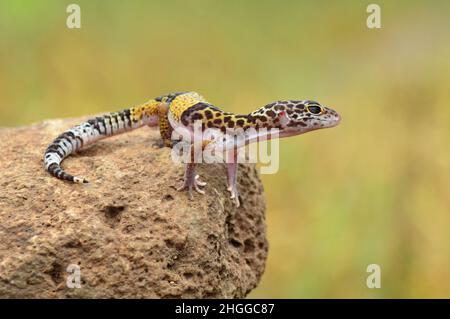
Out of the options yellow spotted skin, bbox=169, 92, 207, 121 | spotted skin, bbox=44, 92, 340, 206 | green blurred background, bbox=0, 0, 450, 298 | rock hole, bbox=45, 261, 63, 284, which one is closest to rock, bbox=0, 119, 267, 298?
rock hole, bbox=45, 261, 63, 284

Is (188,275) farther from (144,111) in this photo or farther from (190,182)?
(144,111)

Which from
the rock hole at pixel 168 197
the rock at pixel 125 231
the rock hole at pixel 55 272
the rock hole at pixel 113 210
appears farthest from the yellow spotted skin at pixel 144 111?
the rock hole at pixel 55 272

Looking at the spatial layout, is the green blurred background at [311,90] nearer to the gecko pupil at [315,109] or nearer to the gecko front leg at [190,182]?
the gecko pupil at [315,109]

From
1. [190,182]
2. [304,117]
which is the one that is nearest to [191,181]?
[190,182]

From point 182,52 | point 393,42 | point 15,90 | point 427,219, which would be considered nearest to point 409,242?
point 427,219

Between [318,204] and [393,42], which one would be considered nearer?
[318,204]

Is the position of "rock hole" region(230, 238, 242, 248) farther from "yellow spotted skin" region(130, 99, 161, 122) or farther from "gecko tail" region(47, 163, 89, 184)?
"yellow spotted skin" region(130, 99, 161, 122)

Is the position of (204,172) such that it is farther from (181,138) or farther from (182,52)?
(182,52)
